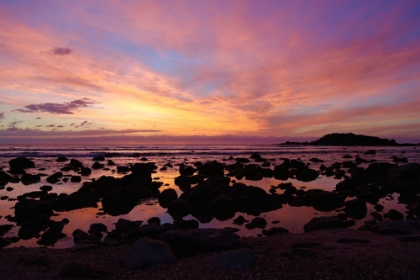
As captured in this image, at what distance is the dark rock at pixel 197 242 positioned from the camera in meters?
8.36

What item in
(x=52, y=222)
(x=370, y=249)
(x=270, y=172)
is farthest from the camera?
(x=270, y=172)

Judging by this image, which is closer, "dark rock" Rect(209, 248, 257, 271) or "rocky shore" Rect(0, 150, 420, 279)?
"rocky shore" Rect(0, 150, 420, 279)

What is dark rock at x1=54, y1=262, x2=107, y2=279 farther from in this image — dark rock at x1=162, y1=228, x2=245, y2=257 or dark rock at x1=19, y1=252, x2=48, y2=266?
dark rock at x1=162, y1=228, x2=245, y2=257

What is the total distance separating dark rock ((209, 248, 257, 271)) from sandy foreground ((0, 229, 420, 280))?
14 cm

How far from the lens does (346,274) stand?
644 cm

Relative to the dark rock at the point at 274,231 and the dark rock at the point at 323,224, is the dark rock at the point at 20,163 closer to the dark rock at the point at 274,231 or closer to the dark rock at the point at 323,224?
the dark rock at the point at 274,231

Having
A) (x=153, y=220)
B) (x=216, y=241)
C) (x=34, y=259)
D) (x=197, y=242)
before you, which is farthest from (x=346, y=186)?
(x=34, y=259)

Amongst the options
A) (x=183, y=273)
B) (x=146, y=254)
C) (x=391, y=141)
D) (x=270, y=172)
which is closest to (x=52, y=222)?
(x=146, y=254)

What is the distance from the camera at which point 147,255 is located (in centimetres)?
752

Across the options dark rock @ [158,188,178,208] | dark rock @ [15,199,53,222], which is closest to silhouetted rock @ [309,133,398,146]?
dark rock @ [158,188,178,208]

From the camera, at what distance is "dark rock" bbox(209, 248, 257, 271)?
7.01 m

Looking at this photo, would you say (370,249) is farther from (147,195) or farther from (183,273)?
(147,195)

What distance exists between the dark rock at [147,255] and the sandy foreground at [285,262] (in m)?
0.19

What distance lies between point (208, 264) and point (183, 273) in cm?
76
